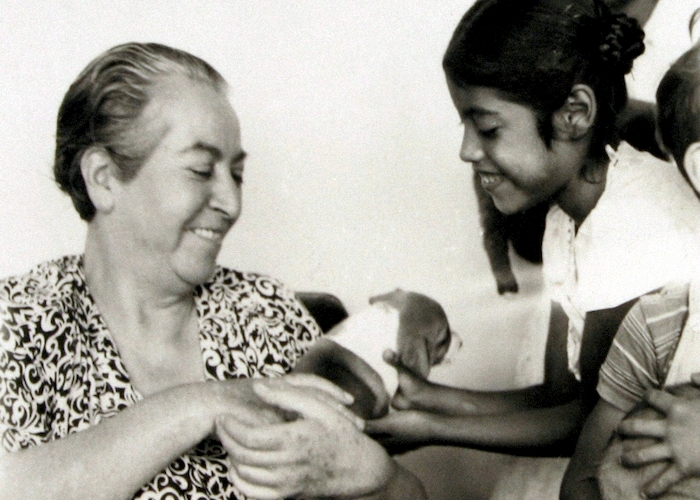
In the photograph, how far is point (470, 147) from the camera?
1.41 meters

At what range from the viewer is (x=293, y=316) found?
4.75 feet

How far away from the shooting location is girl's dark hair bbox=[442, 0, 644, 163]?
132cm

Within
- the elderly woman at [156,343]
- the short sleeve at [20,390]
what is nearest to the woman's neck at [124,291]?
the elderly woman at [156,343]

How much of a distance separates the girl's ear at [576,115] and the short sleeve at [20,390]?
33.2 inches

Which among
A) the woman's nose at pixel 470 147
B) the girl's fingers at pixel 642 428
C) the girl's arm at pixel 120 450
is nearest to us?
the girl's arm at pixel 120 450

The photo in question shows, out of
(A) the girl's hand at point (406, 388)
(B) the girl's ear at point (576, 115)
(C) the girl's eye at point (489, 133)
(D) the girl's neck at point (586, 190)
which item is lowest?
(A) the girl's hand at point (406, 388)

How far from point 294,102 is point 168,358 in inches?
18.2

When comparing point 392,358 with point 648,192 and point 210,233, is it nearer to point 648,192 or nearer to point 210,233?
point 210,233

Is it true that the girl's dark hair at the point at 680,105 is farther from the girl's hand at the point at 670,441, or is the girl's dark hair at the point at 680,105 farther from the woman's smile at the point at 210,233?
the woman's smile at the point at 210,233

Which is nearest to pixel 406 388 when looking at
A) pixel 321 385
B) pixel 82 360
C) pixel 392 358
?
pixel 392 358

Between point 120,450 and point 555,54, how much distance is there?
2.78 ft

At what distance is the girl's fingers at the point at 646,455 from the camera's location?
128cm

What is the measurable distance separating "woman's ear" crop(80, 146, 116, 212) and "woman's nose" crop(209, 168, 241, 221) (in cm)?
15

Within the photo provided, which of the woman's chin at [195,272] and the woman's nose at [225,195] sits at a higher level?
the woman's nose at [225,195]
